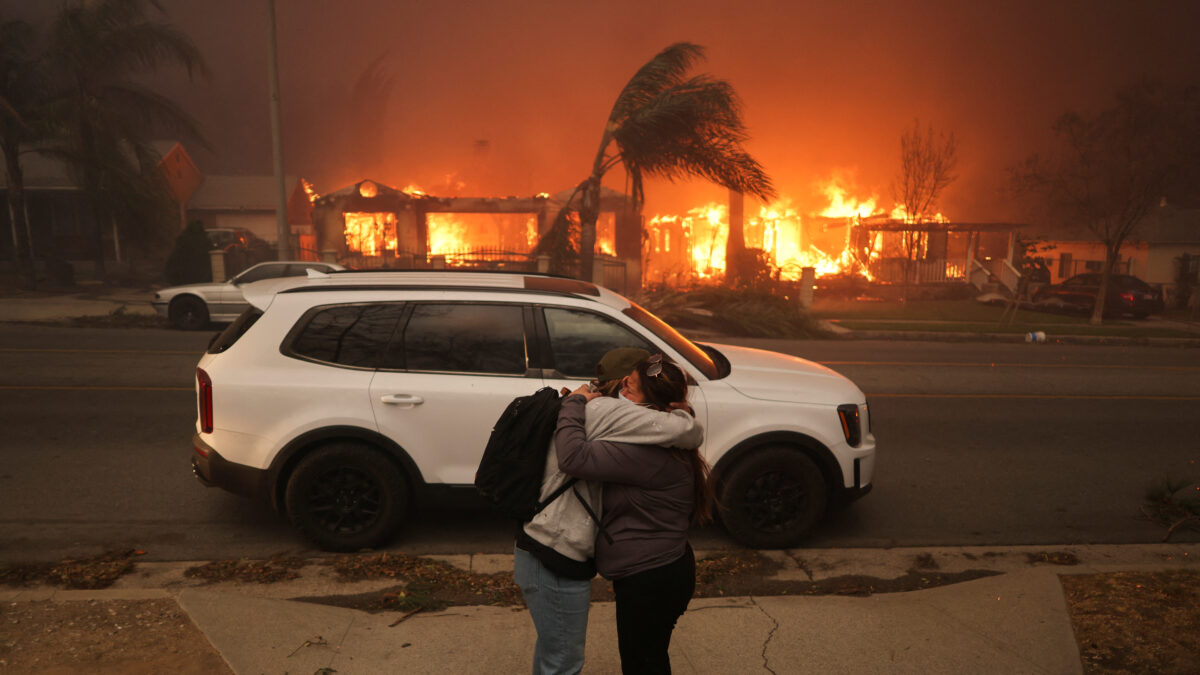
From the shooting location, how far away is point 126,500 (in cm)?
609

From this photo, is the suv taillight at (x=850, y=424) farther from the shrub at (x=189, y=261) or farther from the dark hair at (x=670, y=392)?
the shrub at (x=189, y=261)

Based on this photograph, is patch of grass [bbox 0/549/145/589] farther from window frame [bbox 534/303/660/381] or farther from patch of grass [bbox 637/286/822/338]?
patch of grass [bbox 637/286/822/338]

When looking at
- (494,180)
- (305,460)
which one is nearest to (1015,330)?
(305,460)

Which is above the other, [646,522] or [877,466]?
[646,522]

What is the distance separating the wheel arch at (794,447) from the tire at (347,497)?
6.77 feet

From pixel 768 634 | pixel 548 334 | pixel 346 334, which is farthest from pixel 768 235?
pixel 768 634

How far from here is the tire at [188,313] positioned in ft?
49.9

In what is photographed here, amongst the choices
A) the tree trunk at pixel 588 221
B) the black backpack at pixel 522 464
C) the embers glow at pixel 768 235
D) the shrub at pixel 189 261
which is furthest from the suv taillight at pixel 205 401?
the embers glow at pixel 768 235

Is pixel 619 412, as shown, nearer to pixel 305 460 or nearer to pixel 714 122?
pixel 305 460

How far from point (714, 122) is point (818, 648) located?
1548 centimetres

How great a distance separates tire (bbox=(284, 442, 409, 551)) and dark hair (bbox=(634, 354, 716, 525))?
2.81 m

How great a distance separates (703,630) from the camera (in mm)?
4117

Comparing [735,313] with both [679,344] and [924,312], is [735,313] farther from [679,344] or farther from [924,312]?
[679,344]

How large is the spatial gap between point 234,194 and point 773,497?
4193 centimetres
